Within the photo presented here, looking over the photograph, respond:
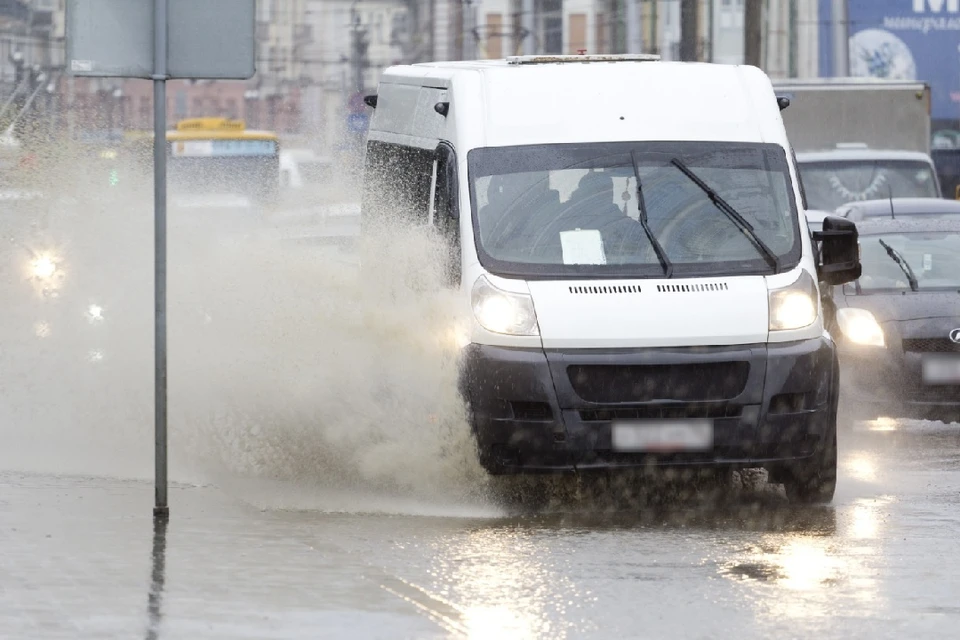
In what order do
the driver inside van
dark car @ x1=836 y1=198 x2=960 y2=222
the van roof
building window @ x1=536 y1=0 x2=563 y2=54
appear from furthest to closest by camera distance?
building window @ x1=536 y1=0 x2=563 y2=54, dark car @ x1=836 y1=198 x2=960 y2=222, the van roof, the driver inside van

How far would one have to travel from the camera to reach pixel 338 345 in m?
10.4

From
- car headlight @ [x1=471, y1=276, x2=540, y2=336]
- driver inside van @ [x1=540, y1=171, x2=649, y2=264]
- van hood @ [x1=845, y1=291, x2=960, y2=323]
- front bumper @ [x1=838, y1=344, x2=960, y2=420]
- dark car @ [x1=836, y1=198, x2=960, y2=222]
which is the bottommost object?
front bumper @ [x1=838, y1=344, x2=960, y2=420]

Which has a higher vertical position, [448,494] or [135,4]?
[135,4]

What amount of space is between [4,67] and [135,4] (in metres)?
54.5

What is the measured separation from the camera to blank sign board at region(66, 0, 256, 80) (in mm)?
8562

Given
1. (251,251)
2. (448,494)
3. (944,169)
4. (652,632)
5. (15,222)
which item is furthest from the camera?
(944,169)

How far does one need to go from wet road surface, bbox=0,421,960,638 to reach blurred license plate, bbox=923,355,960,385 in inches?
108

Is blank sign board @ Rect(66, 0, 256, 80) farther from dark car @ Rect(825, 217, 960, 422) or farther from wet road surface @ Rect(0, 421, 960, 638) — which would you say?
dark car @ Rect(825, 217, 960, 422)

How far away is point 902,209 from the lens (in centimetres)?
1855

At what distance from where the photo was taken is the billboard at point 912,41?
171ft

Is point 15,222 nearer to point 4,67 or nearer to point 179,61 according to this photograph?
point 179,61

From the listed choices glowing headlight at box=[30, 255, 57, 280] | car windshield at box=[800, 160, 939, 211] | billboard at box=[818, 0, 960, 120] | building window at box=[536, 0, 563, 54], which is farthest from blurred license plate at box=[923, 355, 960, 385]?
building window at box=[536, 0, 563, 54]

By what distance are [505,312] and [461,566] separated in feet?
6.11

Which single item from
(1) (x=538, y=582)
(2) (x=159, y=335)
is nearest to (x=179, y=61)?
(2) (x=159, y=335)
